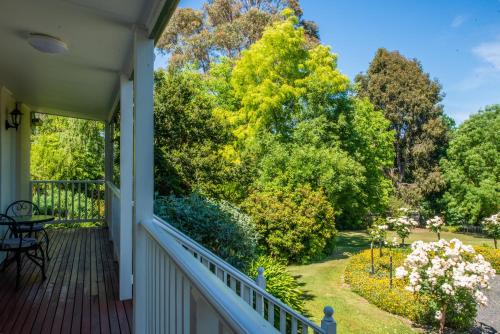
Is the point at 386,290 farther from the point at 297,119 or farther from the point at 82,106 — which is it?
the point at 297,119

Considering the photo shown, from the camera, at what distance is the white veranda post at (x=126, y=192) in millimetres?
3139

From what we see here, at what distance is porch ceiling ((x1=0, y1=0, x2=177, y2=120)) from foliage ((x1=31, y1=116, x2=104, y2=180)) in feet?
22.7

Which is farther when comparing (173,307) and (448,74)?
(448,74)

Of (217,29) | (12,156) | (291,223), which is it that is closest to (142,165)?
(12,156)

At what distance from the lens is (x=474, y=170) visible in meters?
14.9

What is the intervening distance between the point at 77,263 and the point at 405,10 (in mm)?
25370

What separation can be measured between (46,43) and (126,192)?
4.67ft

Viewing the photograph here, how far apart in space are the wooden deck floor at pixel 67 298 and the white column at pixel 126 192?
0.21m

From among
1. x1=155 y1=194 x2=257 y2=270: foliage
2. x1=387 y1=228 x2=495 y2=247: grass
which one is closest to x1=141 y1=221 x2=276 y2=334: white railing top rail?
x1=155 y1=194 x2=257 y2=270: foliage

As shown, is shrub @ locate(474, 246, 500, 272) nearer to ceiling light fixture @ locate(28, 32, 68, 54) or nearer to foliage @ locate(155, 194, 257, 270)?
foliage @ locate(155, 194, 257, 270)

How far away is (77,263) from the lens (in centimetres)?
426

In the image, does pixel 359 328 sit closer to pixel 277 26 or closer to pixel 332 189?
pixel 332 189

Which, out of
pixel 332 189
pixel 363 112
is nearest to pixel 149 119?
pixel 332 189

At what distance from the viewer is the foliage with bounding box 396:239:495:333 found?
17.3 feet
